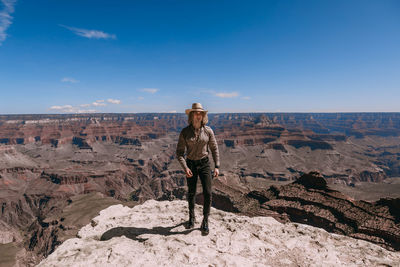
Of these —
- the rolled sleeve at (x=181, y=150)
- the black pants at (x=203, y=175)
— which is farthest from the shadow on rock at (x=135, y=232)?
the rolled sleeve at (x=181, y=150)

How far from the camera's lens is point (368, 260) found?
14.1ft

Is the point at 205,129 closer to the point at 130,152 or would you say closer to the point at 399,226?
the point at 399,226

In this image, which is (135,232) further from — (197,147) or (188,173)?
(197,147)

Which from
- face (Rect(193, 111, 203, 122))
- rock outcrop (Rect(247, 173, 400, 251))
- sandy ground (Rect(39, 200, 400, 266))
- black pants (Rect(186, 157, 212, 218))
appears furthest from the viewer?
rock outcrop (Rect(247, 173, 400, 251))

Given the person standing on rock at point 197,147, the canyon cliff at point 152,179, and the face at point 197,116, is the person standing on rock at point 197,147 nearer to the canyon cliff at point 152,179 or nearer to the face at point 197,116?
the face at point 197,116

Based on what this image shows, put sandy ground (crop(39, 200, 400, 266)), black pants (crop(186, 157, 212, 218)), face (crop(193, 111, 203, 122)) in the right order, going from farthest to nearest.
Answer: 1. black pants (crop(186, 157, 212, 218))
2. face (crop(193, 111, 203, 122))
3. sandy ground (crop(39, 200, 400, 266))

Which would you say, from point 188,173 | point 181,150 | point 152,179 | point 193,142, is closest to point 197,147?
point 193,142

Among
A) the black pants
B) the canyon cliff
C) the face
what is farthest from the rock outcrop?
the face

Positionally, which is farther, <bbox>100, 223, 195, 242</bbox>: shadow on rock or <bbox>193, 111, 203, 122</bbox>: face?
<bbox>100, 223, 195, 242</bbox>: shadow on rock

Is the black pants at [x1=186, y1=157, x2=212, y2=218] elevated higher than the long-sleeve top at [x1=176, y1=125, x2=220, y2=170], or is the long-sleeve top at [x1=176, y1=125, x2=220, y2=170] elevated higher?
the long-sleeve top at [x1=176, y1=125, x2=220, y2=170]

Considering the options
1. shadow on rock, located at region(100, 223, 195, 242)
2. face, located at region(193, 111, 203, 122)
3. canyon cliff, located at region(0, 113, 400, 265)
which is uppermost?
face, located at region(193, 111, 203, 122)

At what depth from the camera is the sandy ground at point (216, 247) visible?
4.03 m

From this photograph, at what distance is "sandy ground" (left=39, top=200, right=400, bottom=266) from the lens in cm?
403

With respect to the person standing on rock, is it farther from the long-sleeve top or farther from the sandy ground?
the sandy ground
